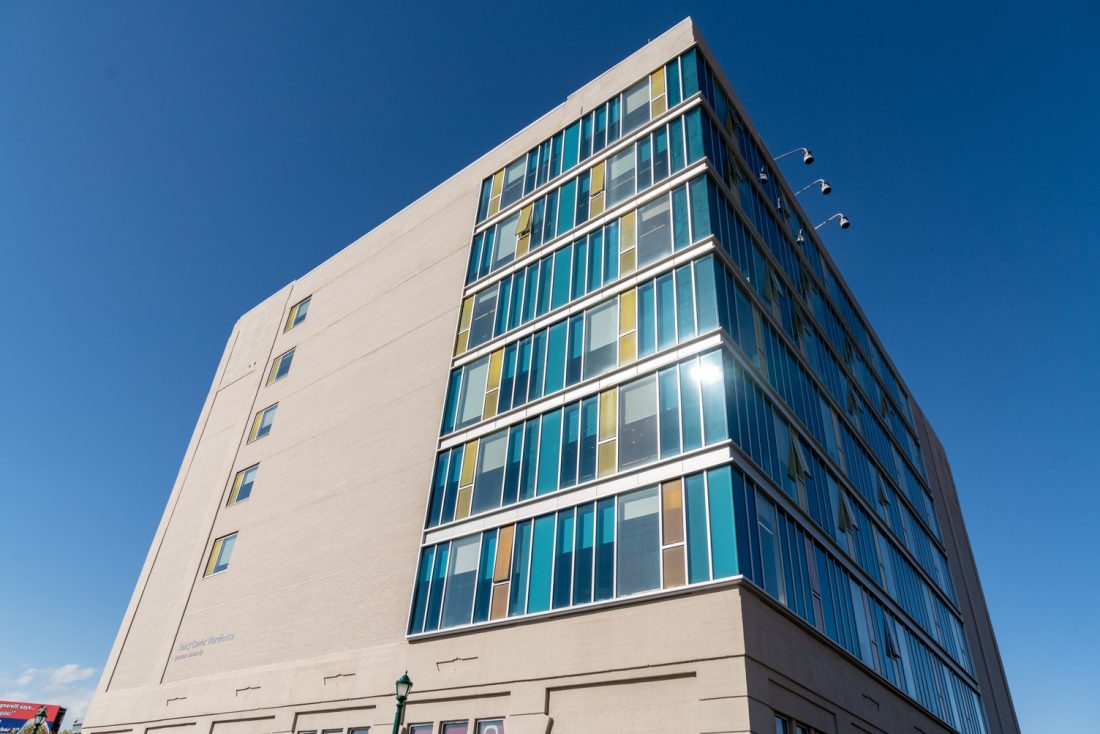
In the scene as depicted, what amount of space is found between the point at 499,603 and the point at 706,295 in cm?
1097

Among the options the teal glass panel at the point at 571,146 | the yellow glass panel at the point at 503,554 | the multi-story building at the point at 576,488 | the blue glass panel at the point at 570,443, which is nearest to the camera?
the multi-story building at the point at 576,488

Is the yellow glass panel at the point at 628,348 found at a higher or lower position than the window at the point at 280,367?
lower

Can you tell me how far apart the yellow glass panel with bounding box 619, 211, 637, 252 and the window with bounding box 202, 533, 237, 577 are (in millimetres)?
21823

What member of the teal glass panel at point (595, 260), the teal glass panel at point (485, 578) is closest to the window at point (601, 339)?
the teal glass panel at point (595, 260)

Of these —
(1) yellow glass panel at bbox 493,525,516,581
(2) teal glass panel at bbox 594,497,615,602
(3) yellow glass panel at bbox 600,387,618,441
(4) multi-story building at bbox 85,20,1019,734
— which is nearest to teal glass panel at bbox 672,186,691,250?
(4) multi-story building at bbox 85,20,1019,734

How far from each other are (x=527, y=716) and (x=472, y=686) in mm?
2203

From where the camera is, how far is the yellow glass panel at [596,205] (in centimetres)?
2745

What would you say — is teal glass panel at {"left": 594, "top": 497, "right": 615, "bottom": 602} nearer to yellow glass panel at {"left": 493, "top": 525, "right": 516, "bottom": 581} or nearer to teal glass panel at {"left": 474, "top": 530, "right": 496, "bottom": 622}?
yellow glass panel at {"left": 493, "top": 525, "right": 516, "bottom": 581}

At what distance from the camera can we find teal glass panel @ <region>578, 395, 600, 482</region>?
21355 millimetres

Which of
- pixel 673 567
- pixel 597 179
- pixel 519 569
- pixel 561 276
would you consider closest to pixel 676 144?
pixel 597 179

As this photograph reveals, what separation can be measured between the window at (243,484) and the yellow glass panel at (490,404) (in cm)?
1489

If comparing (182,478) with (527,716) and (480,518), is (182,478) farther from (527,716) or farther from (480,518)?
(527,716)

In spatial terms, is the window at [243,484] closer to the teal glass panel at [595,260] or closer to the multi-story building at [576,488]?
the multi-story building at [576,488]

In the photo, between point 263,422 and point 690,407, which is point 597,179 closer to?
point 690,407
